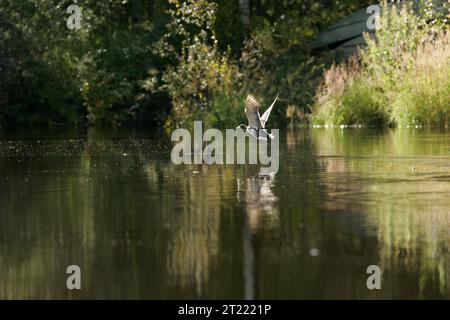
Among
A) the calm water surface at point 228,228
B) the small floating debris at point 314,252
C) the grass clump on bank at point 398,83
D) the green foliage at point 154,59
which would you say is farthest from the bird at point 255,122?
the green foliage at point 154,59

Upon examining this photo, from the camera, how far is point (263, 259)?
8891 millimetres

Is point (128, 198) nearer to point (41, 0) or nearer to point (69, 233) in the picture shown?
point (69, 233)

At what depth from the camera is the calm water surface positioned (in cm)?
805

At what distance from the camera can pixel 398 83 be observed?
103 feet

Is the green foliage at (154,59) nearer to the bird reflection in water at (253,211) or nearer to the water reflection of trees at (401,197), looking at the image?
the water reflection of trees at (401,197)

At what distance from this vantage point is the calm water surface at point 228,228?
8.05 meters

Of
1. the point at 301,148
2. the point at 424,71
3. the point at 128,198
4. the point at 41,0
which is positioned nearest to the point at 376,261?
the point at 128,198

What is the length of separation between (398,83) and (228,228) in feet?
70.0

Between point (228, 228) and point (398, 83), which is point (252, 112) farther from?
point (398, 83)

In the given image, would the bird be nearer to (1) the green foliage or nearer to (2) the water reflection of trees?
(2) the water reflection of trees

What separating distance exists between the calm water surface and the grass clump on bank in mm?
10766
